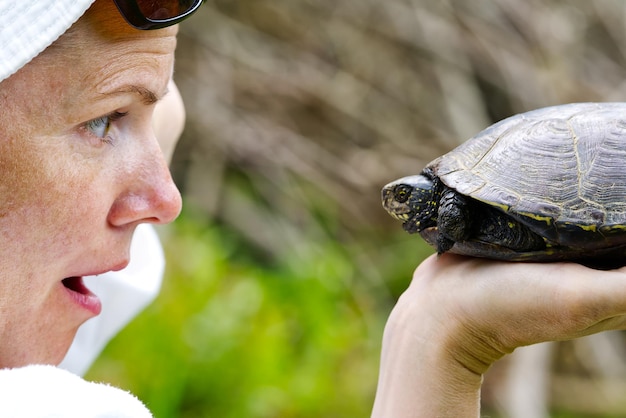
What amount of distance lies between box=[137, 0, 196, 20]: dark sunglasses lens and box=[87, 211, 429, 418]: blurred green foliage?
1554mm

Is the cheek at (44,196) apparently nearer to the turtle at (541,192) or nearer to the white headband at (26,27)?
the white headband at (26,27)

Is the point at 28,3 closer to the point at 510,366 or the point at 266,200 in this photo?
the point at 510,366

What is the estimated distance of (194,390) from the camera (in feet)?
8.41

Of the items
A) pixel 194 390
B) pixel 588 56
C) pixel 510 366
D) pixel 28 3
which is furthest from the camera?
pixel 588 56

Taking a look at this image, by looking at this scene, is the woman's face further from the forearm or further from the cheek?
the forearm

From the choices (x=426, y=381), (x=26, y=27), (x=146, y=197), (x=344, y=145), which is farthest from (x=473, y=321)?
(x=344, y=145)

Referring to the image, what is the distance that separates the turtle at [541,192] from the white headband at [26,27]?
0.62 metres

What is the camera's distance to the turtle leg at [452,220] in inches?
46.1

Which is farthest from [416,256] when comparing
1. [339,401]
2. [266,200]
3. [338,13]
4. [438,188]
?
[438,188]

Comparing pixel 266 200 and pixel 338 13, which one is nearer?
pixel 266 200

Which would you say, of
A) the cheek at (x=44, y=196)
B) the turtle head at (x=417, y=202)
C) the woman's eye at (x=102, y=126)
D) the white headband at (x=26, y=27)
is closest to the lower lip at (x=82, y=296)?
the cheek at (x=44, y=196)

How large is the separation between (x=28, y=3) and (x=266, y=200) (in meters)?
2.80

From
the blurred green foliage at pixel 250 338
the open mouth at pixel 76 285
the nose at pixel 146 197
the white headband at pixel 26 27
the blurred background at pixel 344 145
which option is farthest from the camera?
the blurred background at pixel 344 145

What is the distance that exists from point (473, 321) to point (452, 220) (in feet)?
0.53
